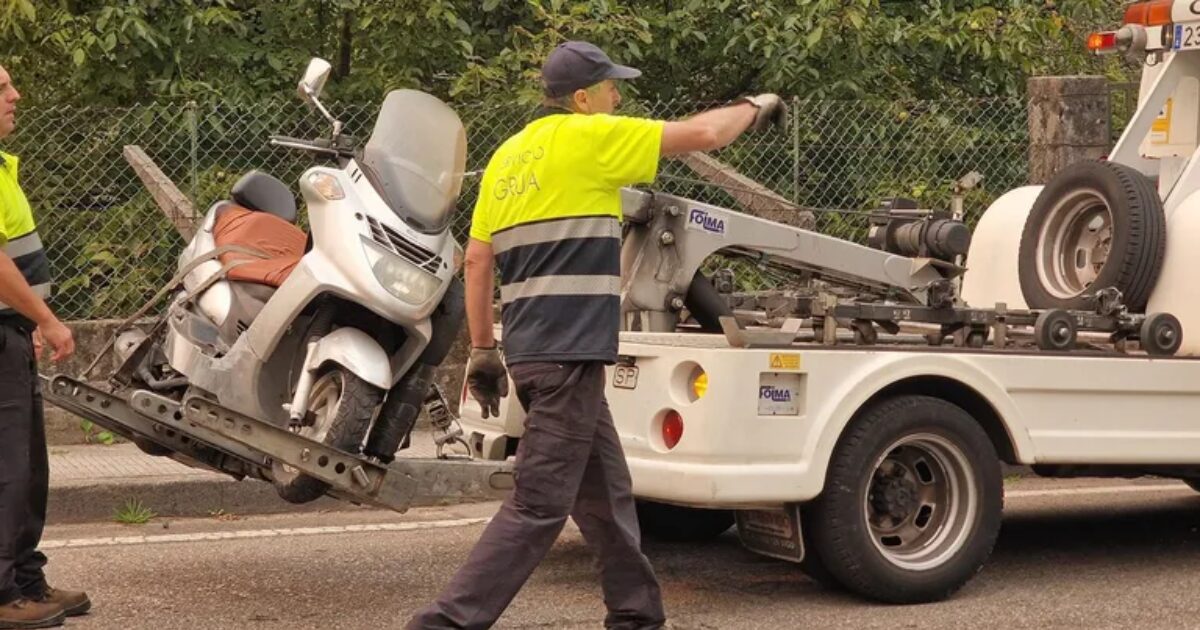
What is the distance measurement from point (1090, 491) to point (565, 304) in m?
4.52

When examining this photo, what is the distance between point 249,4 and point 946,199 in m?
4.60

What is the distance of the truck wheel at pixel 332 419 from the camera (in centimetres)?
625

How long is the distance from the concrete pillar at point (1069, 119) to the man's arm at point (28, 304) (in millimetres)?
6933

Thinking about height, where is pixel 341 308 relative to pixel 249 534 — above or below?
above

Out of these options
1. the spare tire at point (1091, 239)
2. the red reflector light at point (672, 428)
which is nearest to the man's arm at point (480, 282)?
the red reflector light at point (672, 428)

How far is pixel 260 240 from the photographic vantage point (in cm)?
689

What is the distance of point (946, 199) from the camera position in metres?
11.7

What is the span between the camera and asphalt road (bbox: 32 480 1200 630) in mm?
6324

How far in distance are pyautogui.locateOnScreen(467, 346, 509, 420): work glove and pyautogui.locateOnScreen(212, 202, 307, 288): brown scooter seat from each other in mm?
1063

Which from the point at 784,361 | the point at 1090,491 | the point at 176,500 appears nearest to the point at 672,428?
the point at 784,361

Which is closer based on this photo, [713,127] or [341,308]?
[713,127]

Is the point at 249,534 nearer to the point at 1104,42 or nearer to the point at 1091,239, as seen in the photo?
the point at 1091,239

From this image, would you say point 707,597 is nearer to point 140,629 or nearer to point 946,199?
point 140,629

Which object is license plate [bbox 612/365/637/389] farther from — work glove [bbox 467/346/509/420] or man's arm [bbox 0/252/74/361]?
man's arm [bbox 0/252/74/361]
